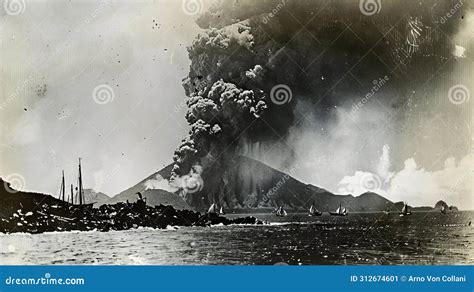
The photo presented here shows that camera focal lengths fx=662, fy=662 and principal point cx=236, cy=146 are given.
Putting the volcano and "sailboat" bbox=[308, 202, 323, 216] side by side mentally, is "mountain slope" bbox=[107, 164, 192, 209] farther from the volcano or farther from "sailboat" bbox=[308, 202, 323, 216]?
"sailboat" bbox=[308, 202, 323, 216]

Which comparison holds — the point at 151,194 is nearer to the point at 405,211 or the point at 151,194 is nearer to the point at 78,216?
the point at 78,216

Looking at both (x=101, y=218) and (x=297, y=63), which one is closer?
(x=297, y=63)

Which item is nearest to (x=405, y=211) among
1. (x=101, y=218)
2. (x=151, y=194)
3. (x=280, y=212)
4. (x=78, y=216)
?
(x=280, y=212)

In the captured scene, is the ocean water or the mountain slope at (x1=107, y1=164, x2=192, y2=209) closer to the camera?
the ocean water

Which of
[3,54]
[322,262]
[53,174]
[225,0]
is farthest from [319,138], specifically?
[3,54]

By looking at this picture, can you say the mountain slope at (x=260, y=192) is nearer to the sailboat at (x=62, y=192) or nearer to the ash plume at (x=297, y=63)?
the ash plume at (x=297, y=63)

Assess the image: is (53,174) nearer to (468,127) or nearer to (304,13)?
(304,13)

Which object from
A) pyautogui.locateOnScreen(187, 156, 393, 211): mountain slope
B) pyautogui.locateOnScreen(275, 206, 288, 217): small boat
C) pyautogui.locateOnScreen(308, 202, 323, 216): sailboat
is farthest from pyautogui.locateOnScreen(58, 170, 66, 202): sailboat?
pyautogui.locateOnScreen(308, 202, 323, 216): sailboat
